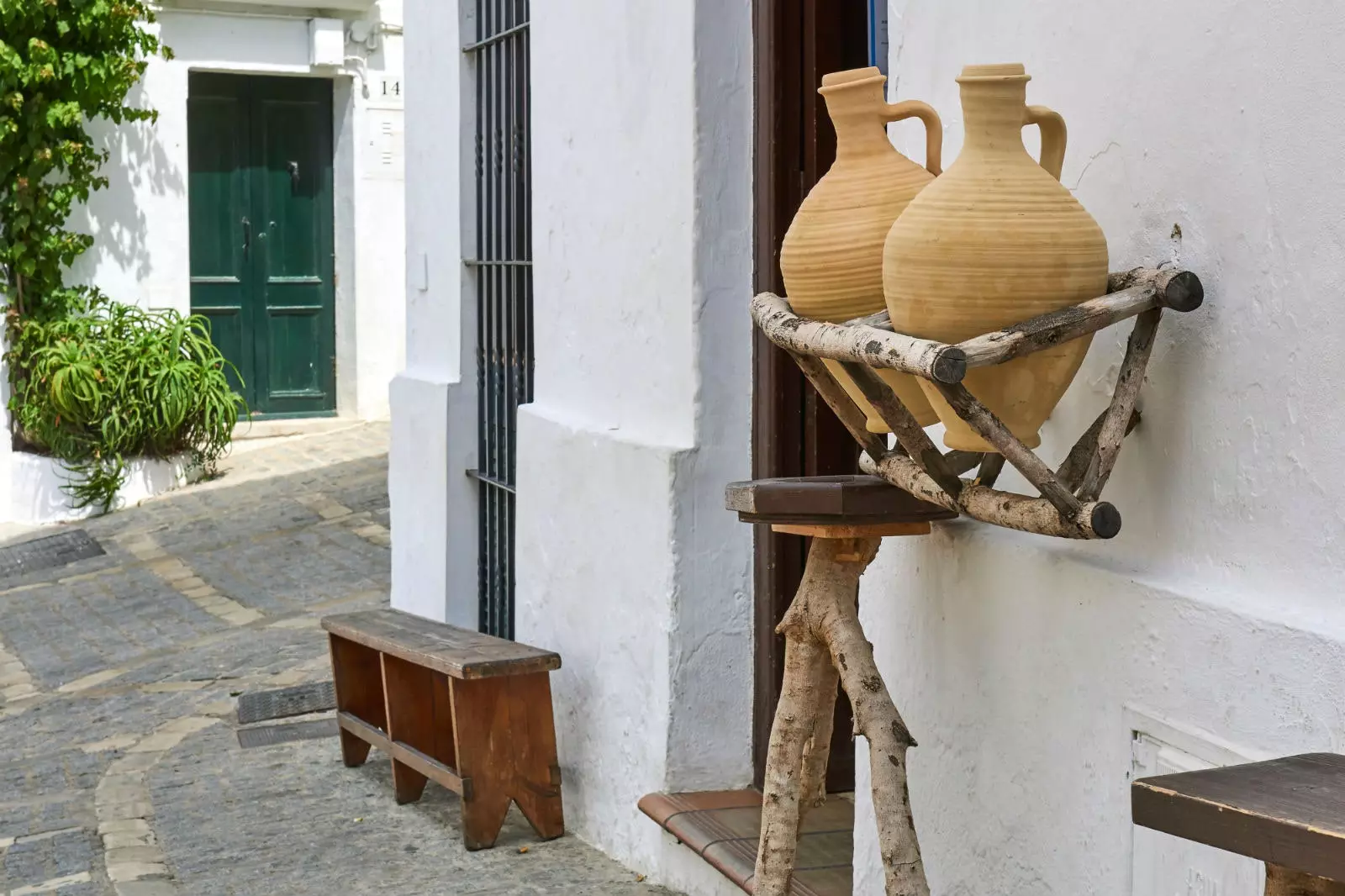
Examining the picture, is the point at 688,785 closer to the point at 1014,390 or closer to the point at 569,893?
the point at 569,893

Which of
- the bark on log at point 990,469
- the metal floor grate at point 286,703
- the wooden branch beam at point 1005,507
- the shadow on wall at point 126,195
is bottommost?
the metal floor grate at point 286,703

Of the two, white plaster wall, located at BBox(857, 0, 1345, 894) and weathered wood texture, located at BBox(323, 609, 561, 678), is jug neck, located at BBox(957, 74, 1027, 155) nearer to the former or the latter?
white plaster wall, located at BBox(857, 0, 1345, 894)

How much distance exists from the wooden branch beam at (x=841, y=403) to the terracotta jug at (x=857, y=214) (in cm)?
2

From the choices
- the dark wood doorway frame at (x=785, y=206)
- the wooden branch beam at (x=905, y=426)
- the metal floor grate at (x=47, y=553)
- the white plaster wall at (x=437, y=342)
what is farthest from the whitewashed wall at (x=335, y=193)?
the wooden branch beam at (x=905, y=426)

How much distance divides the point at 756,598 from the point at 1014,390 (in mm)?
2134

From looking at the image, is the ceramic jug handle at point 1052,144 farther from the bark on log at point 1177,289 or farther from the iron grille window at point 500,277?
the iron grille window at point 500,277

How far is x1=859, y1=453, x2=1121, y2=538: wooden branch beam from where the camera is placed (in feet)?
7.47

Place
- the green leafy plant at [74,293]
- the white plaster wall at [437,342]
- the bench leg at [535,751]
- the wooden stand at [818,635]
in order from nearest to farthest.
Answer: the wooden stand at [818,635], the bench leg at [535,751], the white plaster wall at [437,342], the green leafy plant at [74,293]

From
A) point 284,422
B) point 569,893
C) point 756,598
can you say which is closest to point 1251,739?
point 756,598

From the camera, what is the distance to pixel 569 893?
173 inches

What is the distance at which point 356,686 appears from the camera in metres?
5.72

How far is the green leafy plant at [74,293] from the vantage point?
10.3 meters

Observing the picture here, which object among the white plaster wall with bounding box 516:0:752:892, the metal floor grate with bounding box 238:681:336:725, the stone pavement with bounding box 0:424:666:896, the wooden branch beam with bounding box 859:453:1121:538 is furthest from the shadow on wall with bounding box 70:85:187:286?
the wooden branch beam with bounding box 859:453:1121:538

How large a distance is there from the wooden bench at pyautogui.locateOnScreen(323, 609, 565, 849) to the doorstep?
1.71 ft
